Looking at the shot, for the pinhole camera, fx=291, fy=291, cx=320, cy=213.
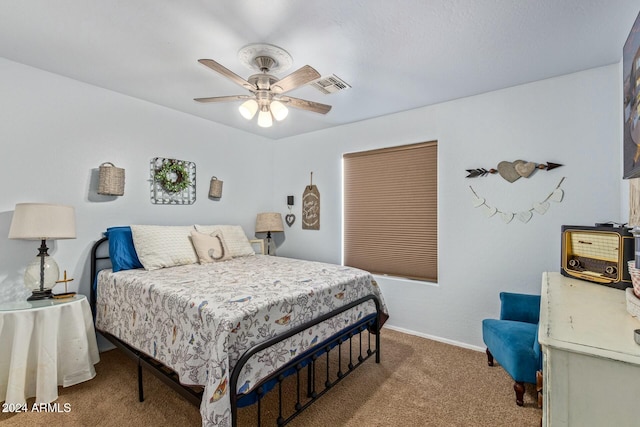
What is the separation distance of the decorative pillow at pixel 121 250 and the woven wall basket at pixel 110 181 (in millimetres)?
356

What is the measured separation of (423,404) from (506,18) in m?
2.56

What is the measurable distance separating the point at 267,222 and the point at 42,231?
2420 mm

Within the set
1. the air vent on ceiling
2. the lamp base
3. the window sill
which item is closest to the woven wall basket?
the lamp base

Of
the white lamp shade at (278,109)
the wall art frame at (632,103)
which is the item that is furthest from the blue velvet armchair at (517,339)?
the white lamp shade at (278,109)

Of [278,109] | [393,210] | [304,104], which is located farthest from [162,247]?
[393,210]

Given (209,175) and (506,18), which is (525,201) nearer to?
(506,18)

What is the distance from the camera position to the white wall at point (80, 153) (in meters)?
2.36

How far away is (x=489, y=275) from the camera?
2816mm

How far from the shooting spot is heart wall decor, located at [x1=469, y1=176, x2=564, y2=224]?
250 cm

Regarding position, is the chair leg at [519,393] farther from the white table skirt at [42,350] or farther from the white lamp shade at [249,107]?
the white table skirt at [42,350]

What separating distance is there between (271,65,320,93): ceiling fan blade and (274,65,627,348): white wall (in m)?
1.81

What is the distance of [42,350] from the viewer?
2.00 meters

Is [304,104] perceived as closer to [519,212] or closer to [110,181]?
[110,181]

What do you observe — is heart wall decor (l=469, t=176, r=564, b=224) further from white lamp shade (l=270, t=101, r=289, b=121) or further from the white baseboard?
white lamp shade (l=270, t=101, r=289, b=121)
